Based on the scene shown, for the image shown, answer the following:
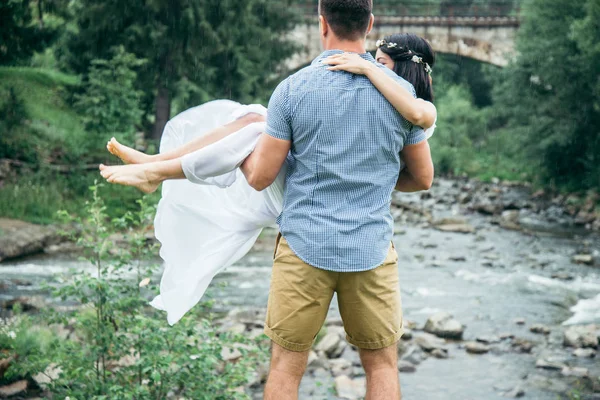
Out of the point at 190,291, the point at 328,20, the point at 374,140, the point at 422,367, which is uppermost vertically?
the point at 328,20

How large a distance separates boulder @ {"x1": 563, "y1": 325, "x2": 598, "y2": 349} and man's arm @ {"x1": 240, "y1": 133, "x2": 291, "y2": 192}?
622cm

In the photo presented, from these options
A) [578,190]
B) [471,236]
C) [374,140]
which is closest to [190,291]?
[374,140]

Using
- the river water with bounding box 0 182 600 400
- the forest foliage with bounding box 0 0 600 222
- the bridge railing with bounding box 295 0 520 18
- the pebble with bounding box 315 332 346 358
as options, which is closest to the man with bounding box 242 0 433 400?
the river water with bounding box 0 182 600 400

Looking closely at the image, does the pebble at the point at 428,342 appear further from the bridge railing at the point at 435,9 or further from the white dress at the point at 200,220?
the bridge railing at the point at 435,9

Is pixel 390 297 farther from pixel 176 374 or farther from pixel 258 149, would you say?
pixel 176 374

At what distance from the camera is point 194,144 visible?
2900 millimetres

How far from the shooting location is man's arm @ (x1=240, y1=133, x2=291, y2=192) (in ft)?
8.52

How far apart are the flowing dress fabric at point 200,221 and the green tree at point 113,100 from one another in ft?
Answer: 39.6

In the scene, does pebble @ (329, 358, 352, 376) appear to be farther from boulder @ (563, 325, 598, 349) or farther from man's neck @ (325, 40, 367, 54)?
man's neck @ (325, 40, 367, 54)

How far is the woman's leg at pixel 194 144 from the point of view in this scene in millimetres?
2893

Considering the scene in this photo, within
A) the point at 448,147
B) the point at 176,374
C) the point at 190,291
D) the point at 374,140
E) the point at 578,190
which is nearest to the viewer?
the point at 374,140

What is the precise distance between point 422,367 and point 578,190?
14005 mm

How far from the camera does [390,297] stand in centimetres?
269

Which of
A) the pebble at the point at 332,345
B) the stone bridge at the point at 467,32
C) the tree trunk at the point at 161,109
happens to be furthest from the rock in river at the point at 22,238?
the stone bridge at the point at 467,32
